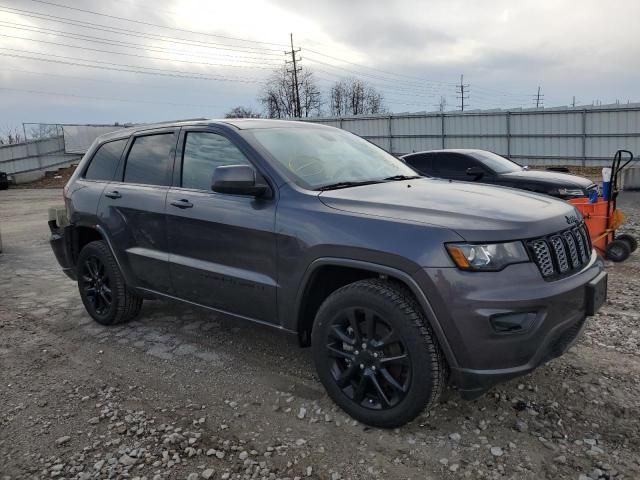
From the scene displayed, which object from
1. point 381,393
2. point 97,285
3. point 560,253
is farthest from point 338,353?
point 97,285

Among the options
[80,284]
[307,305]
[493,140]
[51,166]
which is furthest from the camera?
[51,166]

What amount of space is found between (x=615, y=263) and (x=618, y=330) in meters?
2.84

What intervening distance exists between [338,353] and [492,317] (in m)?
0.94

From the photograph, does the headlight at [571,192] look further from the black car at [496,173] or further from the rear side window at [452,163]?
the rear side window at [452,163]

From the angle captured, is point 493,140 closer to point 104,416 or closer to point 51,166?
point 104,416

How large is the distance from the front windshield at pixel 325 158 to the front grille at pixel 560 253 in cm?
129

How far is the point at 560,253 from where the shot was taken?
2.89m

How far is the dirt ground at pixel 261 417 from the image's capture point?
2.75 meters

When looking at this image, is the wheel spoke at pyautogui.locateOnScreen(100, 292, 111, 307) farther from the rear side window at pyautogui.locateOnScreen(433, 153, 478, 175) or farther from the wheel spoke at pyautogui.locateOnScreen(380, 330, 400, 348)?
the rear side window at pyautogui.locateOnScreen(433, 153, 478, 175)

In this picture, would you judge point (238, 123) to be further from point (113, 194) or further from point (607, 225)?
point (607, 225)

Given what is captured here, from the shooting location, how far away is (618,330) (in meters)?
4.33

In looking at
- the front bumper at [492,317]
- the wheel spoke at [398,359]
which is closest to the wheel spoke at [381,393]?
the wheel spoke at [398,359]

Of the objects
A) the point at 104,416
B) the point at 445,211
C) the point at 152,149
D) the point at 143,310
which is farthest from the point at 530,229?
the point at 143,310

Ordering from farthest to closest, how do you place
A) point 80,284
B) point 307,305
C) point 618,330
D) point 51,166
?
point 51,166, point 80,284, point 618,330, point 307,305
